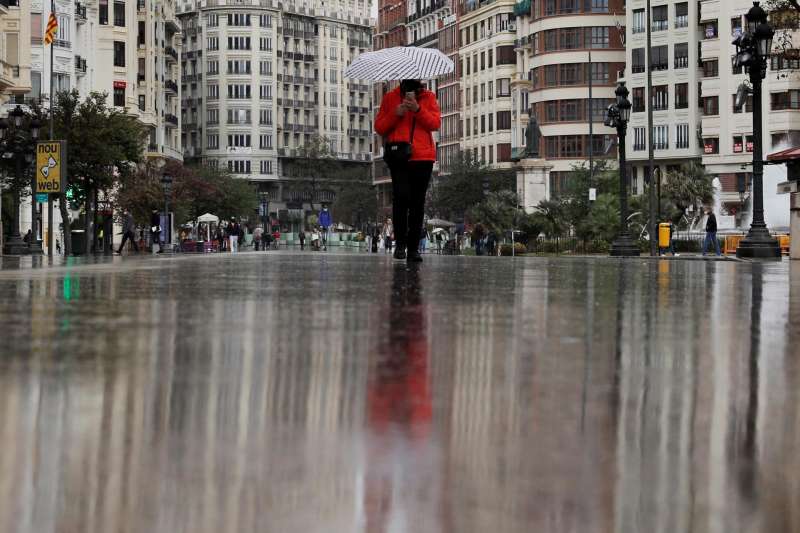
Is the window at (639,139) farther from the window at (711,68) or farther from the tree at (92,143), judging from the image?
the tree at (92,143)

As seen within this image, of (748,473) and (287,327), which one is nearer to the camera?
(748,473)

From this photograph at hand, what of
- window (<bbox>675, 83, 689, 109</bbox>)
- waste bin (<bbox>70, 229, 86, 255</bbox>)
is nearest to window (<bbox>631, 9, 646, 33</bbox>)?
window (<bbox>675, 83, 689, 109</bbox>)

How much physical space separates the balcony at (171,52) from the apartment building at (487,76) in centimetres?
2762

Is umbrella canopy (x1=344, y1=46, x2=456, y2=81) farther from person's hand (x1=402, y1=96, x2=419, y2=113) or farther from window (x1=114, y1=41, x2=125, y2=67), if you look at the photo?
window (x1=114, y1=41, x2=125, y2=67)

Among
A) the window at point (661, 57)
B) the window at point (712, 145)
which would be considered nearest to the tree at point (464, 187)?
the window at point (661, 57)

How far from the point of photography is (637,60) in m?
105

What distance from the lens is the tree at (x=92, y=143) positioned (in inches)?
2114

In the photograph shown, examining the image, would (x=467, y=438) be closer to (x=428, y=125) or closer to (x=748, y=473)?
(x=748, y=473)

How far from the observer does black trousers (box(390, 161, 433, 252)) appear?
13883 mm

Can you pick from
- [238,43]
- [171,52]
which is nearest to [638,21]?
[171,52]

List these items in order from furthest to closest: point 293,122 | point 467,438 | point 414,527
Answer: point 293,122
point 467,438
point 414,527

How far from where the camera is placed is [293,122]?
18000 centimetres

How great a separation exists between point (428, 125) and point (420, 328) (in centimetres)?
796

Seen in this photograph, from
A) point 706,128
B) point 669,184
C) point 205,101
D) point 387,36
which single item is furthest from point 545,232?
point 205,101
